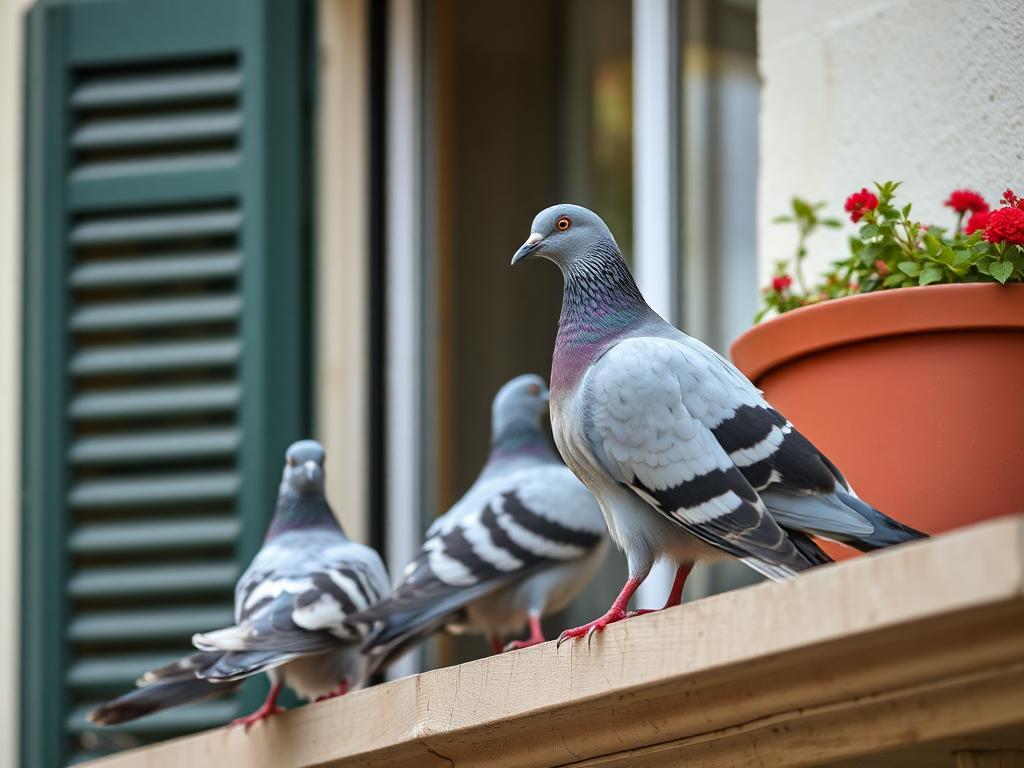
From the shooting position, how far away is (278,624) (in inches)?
128

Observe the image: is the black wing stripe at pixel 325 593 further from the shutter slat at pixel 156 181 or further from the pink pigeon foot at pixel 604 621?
the shutter slat at pixel 156 181

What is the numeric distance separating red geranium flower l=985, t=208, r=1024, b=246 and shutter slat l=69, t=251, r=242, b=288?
7.28 ft

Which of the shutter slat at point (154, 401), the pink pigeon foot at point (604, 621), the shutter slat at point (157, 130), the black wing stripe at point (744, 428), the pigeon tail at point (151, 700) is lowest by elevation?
the pigeon tail at point (151, 700)

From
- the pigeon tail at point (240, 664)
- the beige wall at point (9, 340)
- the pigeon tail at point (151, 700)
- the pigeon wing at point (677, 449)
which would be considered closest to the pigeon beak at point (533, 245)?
the pigeon wing at point (677, 449)

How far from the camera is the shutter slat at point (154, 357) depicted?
4367mm

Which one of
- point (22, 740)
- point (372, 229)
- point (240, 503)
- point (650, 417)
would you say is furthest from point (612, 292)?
point (22, 740)

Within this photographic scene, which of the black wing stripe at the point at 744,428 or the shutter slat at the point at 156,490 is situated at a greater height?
the black wing stripe at the point at 744,428

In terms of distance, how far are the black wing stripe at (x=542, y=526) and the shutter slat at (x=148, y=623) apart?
3.12 ft

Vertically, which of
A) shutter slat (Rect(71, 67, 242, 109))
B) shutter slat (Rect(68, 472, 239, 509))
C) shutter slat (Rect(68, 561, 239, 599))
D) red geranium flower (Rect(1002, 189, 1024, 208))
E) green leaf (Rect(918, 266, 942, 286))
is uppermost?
shutter slat (Rect(71, 67, 242, 109))

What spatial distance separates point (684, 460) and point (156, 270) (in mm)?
2248

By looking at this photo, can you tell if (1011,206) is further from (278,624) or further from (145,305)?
(145,305)

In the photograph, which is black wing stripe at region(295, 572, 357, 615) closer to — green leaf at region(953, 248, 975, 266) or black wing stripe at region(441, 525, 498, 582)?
black wing stripe at region(441, 525, 498, 582)

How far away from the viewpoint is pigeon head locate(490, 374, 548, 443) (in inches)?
160

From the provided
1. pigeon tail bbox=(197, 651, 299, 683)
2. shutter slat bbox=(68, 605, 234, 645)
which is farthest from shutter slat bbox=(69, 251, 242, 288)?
pigeon tail bbox=(197, 651, 299, 683)
